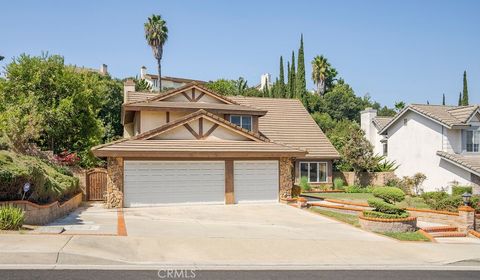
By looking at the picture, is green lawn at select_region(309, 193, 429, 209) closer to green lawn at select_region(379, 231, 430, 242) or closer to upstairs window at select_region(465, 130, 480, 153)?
upstairs window at select_region(465, 130, 480, 153)

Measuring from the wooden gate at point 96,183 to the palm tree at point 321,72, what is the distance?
206ft

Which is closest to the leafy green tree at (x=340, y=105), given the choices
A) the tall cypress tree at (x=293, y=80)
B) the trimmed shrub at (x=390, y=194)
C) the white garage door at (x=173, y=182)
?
the tall cypress tree at (x=293, y=80)

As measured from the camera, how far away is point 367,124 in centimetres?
5172

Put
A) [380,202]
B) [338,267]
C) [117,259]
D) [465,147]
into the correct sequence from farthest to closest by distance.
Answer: [465,147], [380,202], [338,267], [117,259]

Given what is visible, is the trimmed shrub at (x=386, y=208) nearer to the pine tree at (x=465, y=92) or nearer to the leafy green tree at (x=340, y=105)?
the pine tree at (x=465, y=92)

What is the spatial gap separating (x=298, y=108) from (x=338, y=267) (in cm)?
2724

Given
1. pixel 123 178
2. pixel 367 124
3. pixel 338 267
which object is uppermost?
pixel 367 124

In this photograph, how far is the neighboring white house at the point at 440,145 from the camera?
3253cm

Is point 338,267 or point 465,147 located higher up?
point 465,147

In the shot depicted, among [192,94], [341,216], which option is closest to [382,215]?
[341,216]

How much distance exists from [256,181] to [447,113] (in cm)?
1972

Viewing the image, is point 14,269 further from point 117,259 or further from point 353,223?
point 353,223

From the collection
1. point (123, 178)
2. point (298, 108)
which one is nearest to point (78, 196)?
point (123, 178)

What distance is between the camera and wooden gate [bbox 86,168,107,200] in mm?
24922
